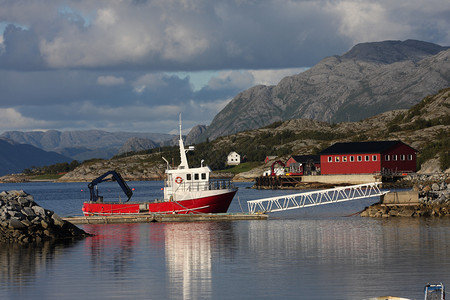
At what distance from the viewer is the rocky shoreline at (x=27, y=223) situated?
4499cm

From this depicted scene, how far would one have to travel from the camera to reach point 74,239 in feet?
156

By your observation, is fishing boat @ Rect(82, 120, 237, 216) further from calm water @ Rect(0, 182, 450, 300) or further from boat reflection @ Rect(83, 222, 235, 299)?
calm water @ Rect(0, 182, 450, 300)

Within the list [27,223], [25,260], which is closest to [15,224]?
[27,223]

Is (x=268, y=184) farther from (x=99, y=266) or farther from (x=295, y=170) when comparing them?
(x=99, y=266)

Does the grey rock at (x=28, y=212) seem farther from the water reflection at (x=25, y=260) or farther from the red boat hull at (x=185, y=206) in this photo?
the red boat hull at (x=185, y=206)

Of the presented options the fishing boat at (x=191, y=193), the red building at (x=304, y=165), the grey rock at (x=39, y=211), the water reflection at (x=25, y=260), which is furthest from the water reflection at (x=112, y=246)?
the red building at (x=304, y=165)

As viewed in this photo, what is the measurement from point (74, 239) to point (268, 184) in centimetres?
9480

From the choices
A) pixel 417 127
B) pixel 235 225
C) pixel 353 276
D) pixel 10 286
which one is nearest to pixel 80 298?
pixel 10 286

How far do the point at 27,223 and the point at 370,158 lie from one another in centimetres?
8460

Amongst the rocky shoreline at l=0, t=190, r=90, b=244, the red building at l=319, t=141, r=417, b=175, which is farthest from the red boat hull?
the red building at l=319, t=141, r=417, b=175

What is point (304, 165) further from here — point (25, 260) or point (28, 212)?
point (25, 260)

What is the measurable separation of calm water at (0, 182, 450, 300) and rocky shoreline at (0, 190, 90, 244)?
1842mm

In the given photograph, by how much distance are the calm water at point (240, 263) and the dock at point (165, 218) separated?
12.3 ft

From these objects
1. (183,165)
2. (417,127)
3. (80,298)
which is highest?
(417,127)
